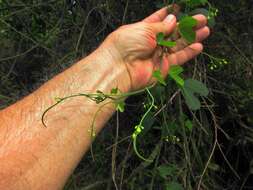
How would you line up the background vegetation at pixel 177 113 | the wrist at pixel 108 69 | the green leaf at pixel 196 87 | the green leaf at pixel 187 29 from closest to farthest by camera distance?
the green leaf at pixel 187 29 < the green leaf at pixel 196 87 < the wrist at pixel 108 69 < the background vegetation at pixel 177 113

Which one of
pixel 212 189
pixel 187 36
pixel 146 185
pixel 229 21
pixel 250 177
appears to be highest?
pixel 187 36

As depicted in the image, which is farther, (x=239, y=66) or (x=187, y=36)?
(x=239, y=66)

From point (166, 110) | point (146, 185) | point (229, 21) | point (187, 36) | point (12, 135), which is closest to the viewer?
point (187, 36)

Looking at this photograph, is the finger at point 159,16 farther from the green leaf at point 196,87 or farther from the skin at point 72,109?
the green leaf at point 196,87

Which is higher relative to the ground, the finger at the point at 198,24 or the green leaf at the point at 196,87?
the finger at the point at 198,24

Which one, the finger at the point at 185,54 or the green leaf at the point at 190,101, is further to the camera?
the finger at the point at 185,54

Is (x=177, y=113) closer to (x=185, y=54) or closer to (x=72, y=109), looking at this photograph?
(x=185, y=54)

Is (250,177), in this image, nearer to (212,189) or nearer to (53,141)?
(212,189)

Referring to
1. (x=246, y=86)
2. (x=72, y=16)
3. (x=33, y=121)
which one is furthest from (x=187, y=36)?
(x=72, y=16)

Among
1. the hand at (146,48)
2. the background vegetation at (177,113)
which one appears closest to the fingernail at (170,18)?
the hand at (146,48)

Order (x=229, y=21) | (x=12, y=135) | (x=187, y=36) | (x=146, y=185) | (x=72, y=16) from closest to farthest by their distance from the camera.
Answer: (x=187, y=36) < (x=12, y=135) < (x=146, y=185) < (x=229, y=21) < (x=72, y=16)
